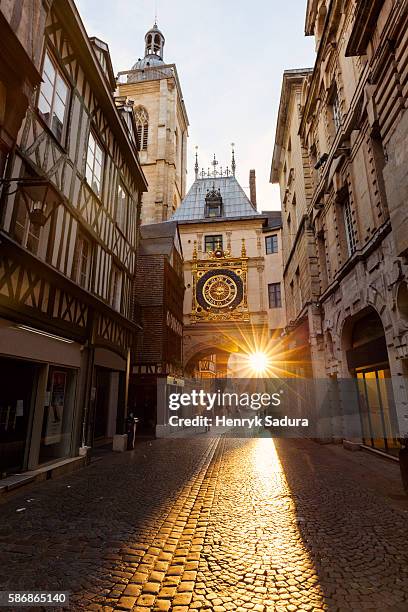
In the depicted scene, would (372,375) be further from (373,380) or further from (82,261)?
(82,261)

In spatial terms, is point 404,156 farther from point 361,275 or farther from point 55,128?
point 55,128

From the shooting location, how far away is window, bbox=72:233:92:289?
28.0 feet

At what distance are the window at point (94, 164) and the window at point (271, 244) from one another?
15.9 m

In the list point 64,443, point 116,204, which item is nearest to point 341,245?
point 116,204

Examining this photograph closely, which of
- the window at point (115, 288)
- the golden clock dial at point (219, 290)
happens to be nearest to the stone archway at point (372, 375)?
the window at point (115, 288)

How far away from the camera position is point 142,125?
117 ft

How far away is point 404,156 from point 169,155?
1250 inches

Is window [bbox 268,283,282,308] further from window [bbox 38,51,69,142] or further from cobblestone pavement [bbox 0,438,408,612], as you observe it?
window [bbox 38,51,69,142]

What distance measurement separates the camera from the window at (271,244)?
24.0 metres

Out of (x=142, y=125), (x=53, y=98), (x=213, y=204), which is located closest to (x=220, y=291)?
(x=213, y=204)

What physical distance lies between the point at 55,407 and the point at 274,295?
17.6 m

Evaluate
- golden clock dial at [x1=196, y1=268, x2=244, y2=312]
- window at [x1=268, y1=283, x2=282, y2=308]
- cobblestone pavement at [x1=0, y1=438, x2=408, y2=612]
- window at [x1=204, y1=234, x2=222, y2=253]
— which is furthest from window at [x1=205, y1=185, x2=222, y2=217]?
cobblestone pavement at [x1=0, y1=438, x2=408, y2=612]

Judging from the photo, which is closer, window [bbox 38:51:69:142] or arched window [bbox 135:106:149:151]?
window [bbox 38:51:69:142]

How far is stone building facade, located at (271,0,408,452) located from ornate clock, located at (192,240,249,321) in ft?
22.6
